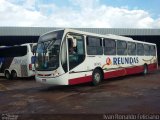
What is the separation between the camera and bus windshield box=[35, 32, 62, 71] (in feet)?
43.9

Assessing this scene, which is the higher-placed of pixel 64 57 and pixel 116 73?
pixel 64 57

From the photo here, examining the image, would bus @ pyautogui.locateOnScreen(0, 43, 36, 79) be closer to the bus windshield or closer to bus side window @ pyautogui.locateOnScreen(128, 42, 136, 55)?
the bus windshield

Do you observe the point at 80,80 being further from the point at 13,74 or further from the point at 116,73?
the point at 13,74

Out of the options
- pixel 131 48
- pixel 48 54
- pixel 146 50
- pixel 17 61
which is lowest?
pixel 17 61

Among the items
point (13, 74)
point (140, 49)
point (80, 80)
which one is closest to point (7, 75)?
point (13, 74)

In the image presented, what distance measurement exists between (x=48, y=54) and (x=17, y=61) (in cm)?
841

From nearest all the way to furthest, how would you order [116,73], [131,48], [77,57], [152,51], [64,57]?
[64,57]
[77,57]
[116,73]
[131,48]
[152,51]

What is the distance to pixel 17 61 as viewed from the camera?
2155 cm

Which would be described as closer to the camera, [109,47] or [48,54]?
[48,54]

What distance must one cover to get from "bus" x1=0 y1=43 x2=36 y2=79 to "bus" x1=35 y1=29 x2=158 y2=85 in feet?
18.3

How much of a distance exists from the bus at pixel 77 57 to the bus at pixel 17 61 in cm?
559

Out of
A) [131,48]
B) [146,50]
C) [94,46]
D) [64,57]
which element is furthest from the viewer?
[146,50]

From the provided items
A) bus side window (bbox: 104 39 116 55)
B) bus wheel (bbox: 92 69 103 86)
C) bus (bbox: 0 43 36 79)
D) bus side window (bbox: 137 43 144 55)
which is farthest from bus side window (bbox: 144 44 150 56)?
bus (bbox: 0 43 36 79)

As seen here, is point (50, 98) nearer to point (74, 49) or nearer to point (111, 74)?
point (74, 49)
